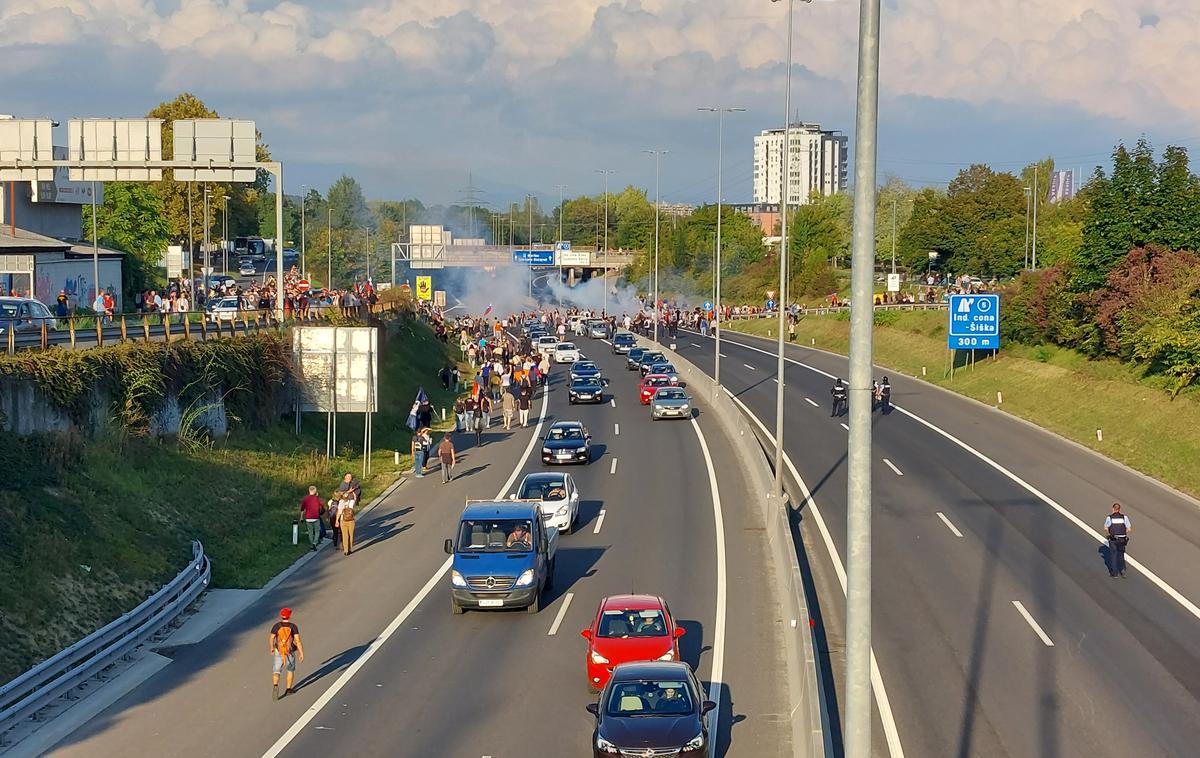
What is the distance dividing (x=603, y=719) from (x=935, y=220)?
359ft

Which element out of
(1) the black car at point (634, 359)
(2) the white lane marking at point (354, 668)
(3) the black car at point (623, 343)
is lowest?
(2) the white lane marking at point (354, 668)

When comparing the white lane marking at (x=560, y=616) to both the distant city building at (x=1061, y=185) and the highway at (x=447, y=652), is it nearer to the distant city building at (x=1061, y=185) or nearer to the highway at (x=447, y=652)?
the highway at (x=447, y=652)

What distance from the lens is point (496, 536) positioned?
84.6 feet

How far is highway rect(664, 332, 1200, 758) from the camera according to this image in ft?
62.7

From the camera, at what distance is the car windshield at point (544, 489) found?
1284 inches

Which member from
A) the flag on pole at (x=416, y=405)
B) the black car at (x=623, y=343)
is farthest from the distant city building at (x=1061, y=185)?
the flag on pole at (x=416, y=405)

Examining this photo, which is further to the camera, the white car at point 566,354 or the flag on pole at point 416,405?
the white car at point 566,354

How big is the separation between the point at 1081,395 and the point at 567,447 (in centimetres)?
2296

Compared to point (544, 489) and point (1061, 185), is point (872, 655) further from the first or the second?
point (1061, 185)

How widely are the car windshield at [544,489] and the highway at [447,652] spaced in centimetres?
136

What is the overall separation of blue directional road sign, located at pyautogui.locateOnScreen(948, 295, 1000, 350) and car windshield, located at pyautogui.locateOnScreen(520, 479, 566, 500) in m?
32.5

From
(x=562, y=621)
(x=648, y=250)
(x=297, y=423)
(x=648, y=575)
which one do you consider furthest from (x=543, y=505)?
(x=648, y=250)

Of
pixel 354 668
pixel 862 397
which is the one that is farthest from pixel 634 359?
pixel 862 397

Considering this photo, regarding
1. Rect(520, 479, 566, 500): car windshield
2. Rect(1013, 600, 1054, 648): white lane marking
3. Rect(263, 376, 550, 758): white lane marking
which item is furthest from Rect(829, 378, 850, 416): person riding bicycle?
Rect(1013, 600, 1054, 648): white lane marking
